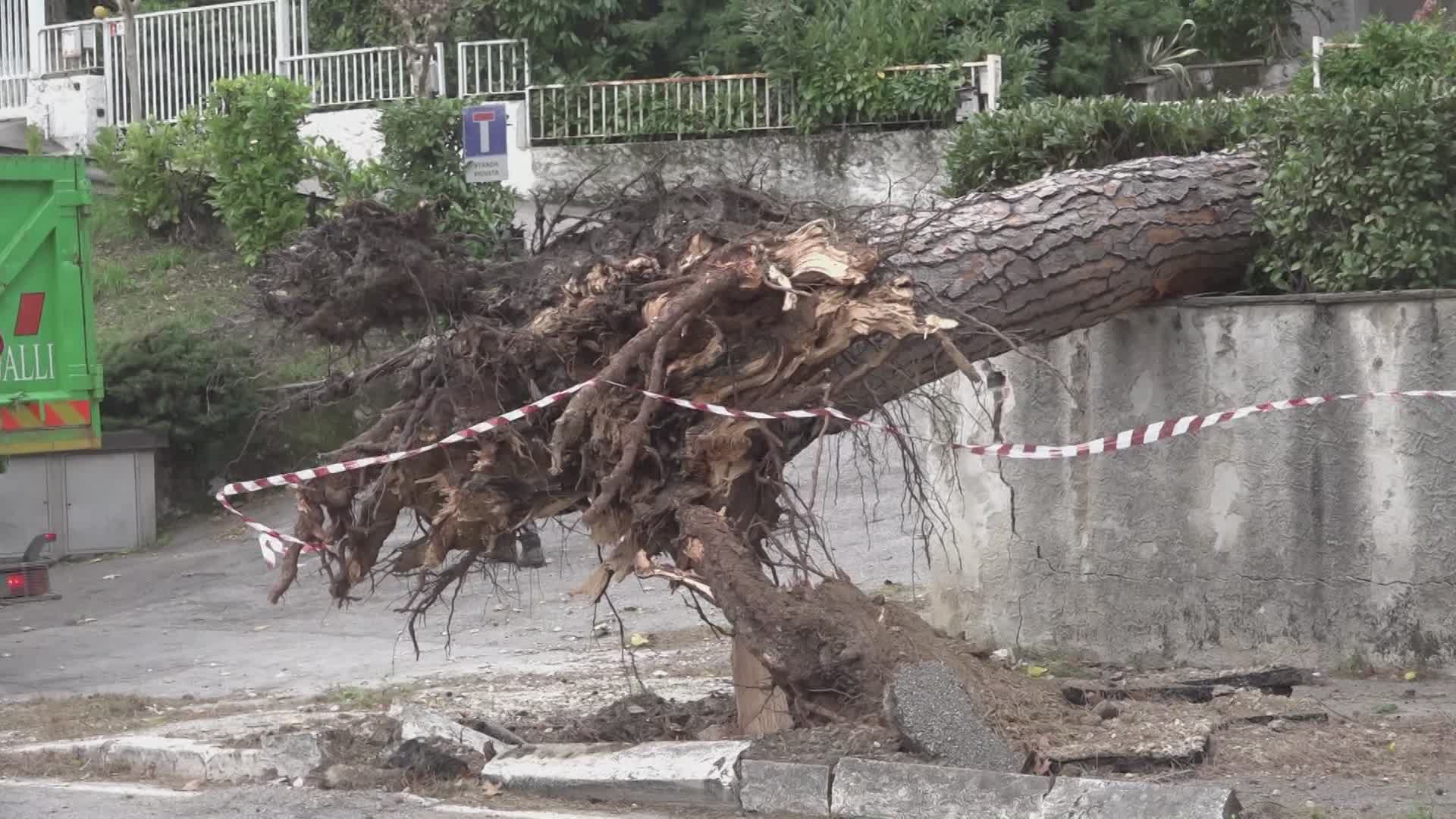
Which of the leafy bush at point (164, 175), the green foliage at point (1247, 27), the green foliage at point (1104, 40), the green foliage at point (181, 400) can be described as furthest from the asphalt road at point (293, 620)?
the green foliage at point (1247, 27)

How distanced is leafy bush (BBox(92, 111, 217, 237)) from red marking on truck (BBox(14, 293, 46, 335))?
8157mm

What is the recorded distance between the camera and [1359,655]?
7.76 m

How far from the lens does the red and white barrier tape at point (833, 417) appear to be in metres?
5.85

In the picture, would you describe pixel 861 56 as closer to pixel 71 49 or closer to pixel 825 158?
pixel 825 158

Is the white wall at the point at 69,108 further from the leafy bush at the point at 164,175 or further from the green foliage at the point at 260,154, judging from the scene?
the green foliage at the point at 260,154

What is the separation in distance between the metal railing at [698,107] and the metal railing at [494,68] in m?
0.61

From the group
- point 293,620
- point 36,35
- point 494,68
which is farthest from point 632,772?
point 36,35

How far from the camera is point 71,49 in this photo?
2016 cm

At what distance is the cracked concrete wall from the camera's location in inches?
299

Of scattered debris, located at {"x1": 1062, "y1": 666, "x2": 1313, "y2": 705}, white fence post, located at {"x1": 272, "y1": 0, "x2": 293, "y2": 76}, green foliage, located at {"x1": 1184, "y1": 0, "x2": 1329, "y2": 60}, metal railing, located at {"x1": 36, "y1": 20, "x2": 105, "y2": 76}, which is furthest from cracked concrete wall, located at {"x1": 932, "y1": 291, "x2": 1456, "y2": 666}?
metal railing, located at {"x1": 36, "y1": 20, "x2": 105, "y2": 76}

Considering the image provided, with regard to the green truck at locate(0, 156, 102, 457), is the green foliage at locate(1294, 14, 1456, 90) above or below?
above

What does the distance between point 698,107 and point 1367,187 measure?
10462 millimetres

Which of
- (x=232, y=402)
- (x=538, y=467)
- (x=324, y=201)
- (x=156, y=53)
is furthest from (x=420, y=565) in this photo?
(x=156, y=53)

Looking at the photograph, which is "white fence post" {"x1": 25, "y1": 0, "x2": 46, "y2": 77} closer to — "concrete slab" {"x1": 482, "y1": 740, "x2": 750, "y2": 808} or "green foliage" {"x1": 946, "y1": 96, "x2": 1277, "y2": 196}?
"green foliage" {"x1": 946, "y1": 96, "x2": 1277, "y2": 196}
